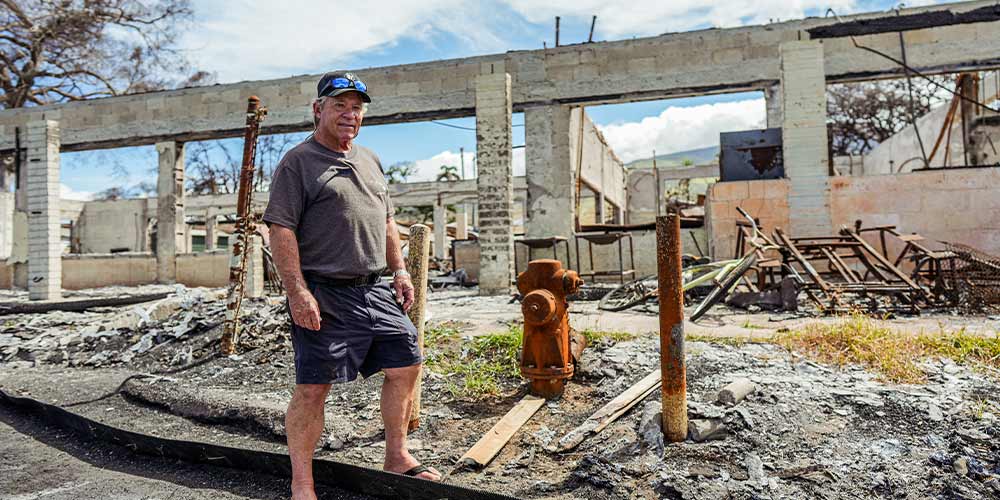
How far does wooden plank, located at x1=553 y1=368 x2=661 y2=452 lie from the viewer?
3.08 metres

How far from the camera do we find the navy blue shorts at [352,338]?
7.59 feet

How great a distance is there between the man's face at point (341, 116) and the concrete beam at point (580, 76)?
9287 millimetres

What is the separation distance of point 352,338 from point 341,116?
0.87 metres

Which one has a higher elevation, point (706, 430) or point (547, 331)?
point (547, 331)

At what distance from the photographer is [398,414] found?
2611 mm

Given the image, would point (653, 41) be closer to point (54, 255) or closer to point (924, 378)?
point (924, 378)

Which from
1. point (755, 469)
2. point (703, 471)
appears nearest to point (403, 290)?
point (703, 471)

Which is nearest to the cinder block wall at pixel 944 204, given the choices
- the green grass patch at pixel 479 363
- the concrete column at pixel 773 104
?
the concrete column at pixel 773 104

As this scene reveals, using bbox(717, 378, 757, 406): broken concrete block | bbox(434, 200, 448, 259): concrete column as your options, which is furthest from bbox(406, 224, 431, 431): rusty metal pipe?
bbox(434, 200, 448, 259): concrete column

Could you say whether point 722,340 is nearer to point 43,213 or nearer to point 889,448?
point 889,448

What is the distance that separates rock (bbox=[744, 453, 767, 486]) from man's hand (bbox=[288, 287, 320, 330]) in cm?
188

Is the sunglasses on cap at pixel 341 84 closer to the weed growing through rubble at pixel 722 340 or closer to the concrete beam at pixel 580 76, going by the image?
the weed growing through rubble at pixel 722 340

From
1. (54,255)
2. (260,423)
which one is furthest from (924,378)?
(54,255)

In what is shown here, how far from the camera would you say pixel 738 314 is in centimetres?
649
